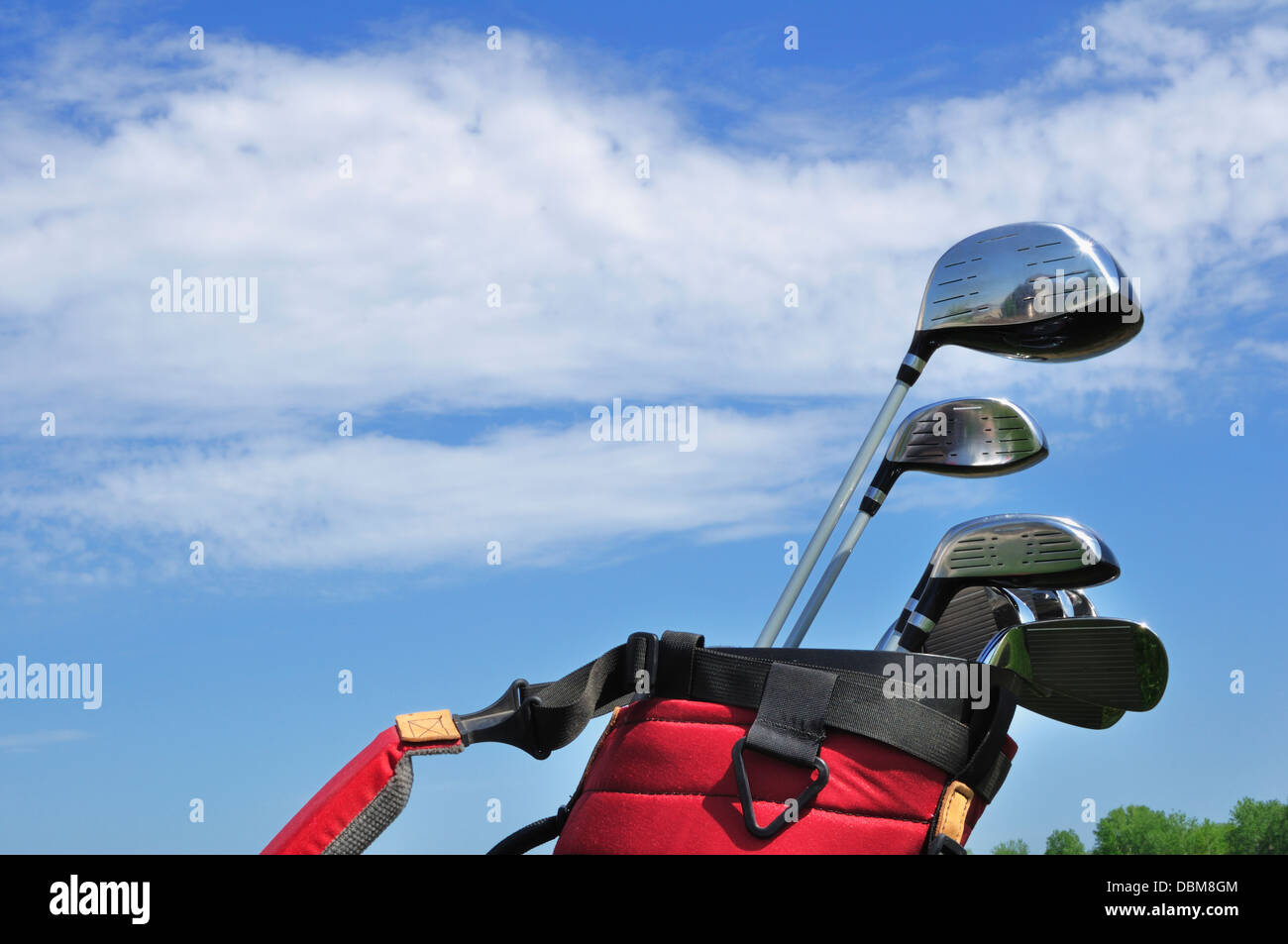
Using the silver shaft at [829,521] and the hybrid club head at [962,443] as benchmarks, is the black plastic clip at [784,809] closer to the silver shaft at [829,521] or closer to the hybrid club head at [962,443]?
the silver shaft at [829,521]

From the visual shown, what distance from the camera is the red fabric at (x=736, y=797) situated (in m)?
2.21

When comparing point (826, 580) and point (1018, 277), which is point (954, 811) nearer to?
point (826, 580)

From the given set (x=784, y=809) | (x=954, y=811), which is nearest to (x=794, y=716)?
(x=784, y=809)

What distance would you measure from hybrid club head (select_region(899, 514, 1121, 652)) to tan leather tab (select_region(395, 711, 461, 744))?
1.21 meters

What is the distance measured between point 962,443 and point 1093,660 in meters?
0.89

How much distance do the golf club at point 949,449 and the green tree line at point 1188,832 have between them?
1450 inches

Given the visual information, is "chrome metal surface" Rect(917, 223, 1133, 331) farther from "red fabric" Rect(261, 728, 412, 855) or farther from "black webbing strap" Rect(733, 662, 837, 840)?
"red fabric" Rect(261, 728, 412, 855)

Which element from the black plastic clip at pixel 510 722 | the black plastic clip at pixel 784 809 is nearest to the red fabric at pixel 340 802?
the black plastic clip at pixel 510 722

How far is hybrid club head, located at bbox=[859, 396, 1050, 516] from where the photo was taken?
130 inches

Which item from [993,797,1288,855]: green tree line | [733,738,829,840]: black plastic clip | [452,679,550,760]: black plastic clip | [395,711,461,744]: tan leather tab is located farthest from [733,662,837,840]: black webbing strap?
[993,797,1288,855]: green tree line

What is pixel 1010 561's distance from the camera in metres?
2.95

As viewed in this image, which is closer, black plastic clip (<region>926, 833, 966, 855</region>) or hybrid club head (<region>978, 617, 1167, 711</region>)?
black plastic clip (<region>926, 833, 966, 855</region>)
